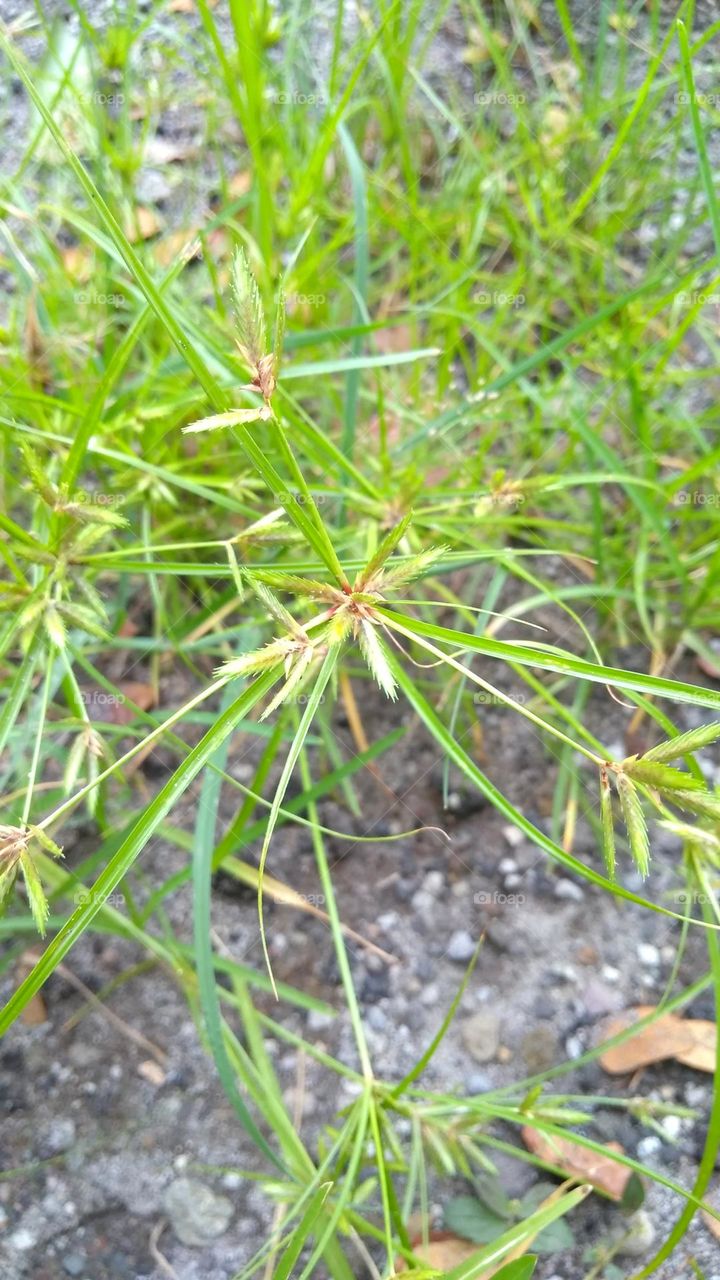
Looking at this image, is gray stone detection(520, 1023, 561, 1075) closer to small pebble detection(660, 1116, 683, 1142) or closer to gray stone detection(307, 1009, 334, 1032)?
small pebble detection(660, 1116, 683, 1142)

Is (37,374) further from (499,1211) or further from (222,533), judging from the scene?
(499,1211)

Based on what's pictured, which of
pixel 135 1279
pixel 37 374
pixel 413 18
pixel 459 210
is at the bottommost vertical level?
pixel 135 1279

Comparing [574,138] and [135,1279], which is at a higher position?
[574,138]

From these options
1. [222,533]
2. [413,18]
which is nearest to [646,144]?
[413,18]

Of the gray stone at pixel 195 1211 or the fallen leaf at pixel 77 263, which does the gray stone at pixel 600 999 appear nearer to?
the gray stone at pixel 195 1211

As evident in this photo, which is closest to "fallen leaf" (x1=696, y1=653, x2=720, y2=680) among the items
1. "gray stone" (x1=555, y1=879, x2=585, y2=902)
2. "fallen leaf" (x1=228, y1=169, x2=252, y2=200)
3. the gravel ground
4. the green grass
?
the green grass

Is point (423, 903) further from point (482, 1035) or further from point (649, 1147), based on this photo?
Result: point (649, 1147)

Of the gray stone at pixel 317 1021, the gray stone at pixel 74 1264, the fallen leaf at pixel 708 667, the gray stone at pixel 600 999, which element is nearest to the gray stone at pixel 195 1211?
the gray stone at pixel 74 1264
